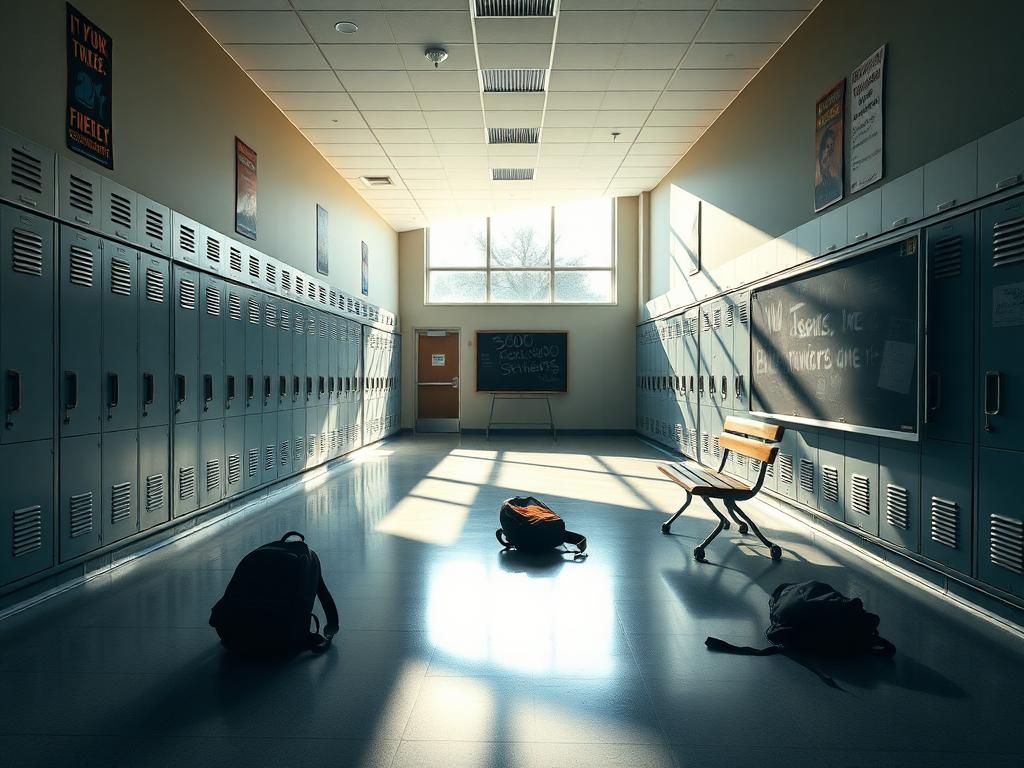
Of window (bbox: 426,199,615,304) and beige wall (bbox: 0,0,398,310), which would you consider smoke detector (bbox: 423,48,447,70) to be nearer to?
beige wall (bbox: 0,0,398,310)

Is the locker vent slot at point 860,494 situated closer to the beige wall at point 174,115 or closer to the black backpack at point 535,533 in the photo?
the black backpack at point 535,533

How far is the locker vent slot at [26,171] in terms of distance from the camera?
2850 millimetres

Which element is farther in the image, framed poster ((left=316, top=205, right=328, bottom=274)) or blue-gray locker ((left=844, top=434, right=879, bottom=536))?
framed poster ((left=316, top=205, right=328, bottom=274))

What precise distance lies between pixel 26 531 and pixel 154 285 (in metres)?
1.61

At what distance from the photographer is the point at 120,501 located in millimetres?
3654

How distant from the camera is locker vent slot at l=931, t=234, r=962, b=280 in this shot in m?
3.05

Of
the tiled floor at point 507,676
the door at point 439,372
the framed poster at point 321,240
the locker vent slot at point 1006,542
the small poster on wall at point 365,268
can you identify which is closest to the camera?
the tiled floor at point 507,676

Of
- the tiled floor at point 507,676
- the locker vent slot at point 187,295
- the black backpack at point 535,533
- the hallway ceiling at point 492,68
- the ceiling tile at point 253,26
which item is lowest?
the tiled floor at point 507,676

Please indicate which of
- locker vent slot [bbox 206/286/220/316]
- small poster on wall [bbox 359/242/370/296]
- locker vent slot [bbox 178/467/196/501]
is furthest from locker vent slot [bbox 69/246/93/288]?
small poster on wall [bbox 359/242/370/296]

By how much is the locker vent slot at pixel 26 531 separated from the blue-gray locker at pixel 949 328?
13.4ft

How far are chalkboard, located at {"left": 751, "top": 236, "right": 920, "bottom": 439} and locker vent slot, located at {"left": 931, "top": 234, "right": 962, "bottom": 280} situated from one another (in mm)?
100

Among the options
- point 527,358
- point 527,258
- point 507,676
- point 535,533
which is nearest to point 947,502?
point 535,533

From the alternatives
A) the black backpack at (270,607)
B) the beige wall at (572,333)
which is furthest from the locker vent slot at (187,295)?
the beige wall at (572,333)

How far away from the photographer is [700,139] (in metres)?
7.48
